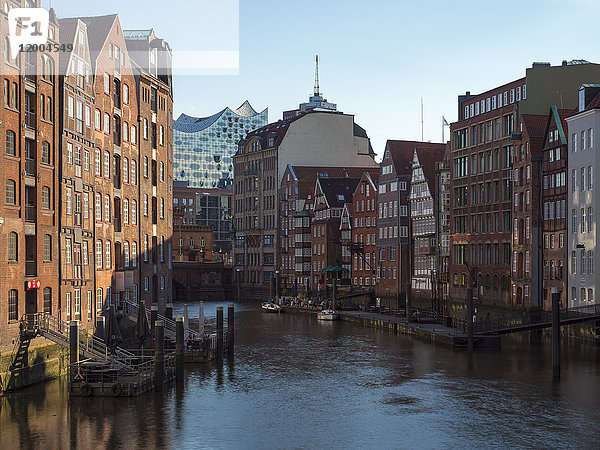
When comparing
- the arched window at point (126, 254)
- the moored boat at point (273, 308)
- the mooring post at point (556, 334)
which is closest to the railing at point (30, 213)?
the arched window at point (126, 254)

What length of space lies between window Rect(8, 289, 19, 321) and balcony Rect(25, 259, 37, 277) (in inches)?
90.9

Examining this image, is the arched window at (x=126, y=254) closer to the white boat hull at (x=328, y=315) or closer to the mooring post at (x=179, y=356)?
the mooring post at (x=179, y=356)

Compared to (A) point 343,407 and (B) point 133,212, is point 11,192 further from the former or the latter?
(B) point 133,212

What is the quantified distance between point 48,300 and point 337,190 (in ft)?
293

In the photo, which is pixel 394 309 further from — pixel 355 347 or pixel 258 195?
pixel 258 195

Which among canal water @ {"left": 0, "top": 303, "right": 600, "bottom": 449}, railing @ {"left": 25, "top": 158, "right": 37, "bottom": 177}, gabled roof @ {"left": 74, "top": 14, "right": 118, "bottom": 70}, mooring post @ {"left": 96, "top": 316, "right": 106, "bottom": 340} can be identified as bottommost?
canal water @ {"left": 0, "top": 303, "right": 600, "bottom": 449}

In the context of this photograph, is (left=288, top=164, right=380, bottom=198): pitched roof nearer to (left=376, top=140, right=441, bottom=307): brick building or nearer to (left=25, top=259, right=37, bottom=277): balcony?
(left=376, top=140, right=441, bottom=307): brick building

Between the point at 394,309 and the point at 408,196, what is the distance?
15582 mm

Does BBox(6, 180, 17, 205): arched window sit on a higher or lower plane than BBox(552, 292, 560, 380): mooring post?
higher

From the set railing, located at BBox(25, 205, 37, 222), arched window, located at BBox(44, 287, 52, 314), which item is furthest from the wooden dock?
railing, located at BBox(25, 205, 37, 222)

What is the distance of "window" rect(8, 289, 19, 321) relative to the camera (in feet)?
172

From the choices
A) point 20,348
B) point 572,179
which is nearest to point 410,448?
point 20,348

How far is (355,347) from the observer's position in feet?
267

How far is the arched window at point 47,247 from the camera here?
5780cm
